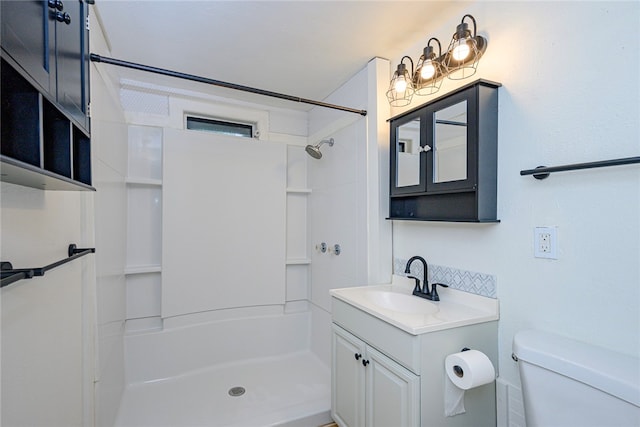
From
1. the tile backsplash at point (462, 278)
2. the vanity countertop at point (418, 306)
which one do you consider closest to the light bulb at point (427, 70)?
the tile backsplash at point (462, 278)

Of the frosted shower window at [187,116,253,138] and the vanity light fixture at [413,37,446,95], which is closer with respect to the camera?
the vanity light fixture at [413,37,446,95]

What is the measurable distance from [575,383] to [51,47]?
1792 mm

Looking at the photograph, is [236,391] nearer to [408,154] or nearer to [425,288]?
[425,288]

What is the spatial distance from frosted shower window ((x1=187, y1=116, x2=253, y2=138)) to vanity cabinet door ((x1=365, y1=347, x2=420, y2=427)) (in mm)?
2246

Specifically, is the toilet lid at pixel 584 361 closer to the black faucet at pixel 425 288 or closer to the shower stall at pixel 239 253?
the black faucet at pixel 425 288

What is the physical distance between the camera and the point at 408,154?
1.77m

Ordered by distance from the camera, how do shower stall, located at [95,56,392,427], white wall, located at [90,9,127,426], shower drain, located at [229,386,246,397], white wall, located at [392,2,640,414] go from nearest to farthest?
white wall, located at [392,2,640,414] < white wall, located at [90,9,127,426] < shower stall, located at [95,56,392,427] < shower drain, located at [229,386,246,397]

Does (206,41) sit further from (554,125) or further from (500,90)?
(554,125)

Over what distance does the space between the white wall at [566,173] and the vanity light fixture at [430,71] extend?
203 mm

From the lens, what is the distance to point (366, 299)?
5.44ft

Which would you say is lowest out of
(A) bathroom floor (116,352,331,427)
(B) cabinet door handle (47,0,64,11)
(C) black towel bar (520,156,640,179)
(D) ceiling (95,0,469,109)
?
(A) bathroom floor (116,352,331,427)

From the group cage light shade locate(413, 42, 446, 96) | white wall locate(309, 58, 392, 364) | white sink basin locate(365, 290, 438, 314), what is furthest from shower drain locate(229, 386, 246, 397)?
cage light shade locate(413, 42, 446, 96)

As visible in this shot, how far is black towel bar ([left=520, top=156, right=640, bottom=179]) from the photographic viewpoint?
3.03 feet

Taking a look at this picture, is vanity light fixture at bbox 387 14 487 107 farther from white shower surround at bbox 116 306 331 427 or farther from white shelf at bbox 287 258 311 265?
white shower surround at bbox 116 306 331 427
